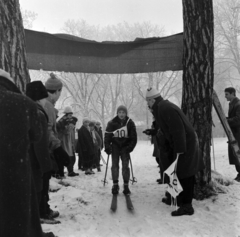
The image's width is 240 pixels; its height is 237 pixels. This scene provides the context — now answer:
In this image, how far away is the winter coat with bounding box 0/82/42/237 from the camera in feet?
6.35

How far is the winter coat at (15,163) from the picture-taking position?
1935 mm

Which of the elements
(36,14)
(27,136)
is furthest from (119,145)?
(36,14)

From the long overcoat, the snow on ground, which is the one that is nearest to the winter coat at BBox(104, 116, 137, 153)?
the snow on ground

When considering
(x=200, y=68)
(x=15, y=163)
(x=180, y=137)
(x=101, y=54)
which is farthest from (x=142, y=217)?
(x=101, y=54)

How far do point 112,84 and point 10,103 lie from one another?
3150 centimetres

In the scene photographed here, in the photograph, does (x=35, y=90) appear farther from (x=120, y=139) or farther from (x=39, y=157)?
(x=120, y=139)

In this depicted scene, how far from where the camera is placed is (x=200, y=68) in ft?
13.6

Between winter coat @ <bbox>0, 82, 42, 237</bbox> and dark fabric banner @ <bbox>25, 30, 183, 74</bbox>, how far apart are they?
11.5 ft

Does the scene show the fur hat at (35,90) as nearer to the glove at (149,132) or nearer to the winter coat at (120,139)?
the winter coat at (120,139)

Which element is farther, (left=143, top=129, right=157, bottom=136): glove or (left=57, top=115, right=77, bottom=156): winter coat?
(left=57, top=115, right=77, bottom=156): winter coat

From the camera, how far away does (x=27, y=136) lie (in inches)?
80.4

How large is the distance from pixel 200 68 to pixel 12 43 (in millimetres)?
2943

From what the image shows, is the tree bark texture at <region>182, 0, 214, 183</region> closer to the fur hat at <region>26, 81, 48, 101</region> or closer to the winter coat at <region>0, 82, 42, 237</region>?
the fur hat at <region>26, 81, 48, 101</region>

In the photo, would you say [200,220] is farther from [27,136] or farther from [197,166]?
[27,136]
